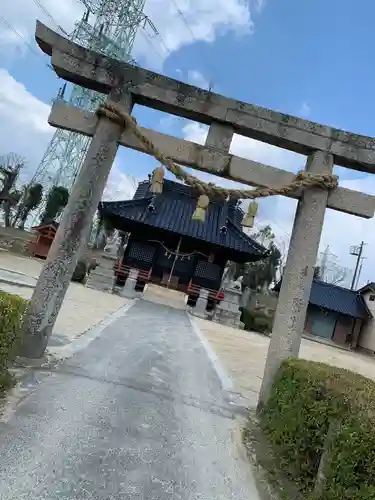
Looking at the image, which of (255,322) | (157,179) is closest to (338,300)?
(255,322)

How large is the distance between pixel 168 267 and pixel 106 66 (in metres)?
20.5

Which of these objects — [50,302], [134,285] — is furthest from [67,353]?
[134,285]

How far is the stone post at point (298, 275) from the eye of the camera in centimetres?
556

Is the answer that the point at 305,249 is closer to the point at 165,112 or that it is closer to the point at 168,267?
the point at 165,112

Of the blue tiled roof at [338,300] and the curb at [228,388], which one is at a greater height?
the blue tiled roof at [338,300]

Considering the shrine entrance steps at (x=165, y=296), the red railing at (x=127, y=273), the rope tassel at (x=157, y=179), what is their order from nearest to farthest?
1. the rope tassel at (x=157, y=179)
2. the shrine entrance steps at (x=165, y=296)
3. the red railing at (x=127, y=273)

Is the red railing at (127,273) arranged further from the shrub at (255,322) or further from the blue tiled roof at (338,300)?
the blue tiled roof at (338,300)

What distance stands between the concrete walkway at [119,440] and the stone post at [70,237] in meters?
0.62

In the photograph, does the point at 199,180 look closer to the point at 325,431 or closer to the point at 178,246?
the point at 325,431

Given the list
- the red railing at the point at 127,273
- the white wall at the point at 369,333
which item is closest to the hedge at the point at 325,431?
the red railing at the point at 127,273

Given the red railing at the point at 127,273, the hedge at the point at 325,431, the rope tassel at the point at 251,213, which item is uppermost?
the rope tassel at the point at 251,213

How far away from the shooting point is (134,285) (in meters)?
23.0

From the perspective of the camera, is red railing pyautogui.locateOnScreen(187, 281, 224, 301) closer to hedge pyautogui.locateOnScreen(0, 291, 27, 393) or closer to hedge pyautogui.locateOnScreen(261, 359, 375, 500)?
hedge pyautogui.locateOnScreen(261, 359, 375, 500)

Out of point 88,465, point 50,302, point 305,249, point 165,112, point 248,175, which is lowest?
point 88,465
